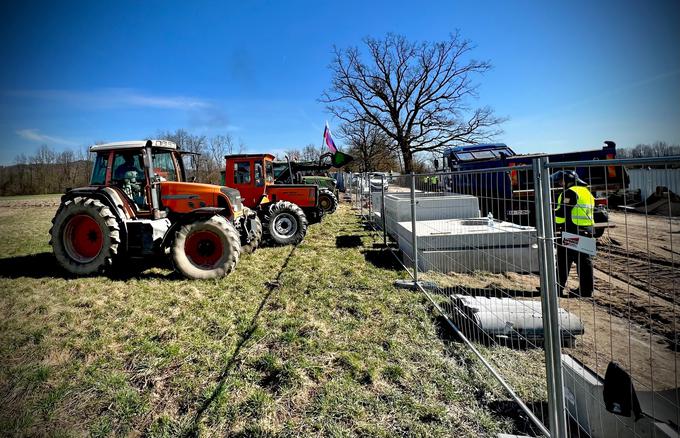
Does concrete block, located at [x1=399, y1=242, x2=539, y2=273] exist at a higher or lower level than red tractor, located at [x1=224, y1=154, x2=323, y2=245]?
lower

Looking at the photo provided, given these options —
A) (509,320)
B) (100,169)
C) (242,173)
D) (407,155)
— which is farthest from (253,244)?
(407,155)

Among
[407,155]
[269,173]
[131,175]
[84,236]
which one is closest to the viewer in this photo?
[84,236]

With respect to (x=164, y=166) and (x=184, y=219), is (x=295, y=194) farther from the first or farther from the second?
(x=184, y=219)

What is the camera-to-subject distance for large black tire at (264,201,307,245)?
8.08 metres

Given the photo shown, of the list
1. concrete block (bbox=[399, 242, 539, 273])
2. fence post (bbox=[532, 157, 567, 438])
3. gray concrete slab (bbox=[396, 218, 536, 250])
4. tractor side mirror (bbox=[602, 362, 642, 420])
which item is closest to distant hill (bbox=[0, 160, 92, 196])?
gray concrete slab (bbox=[396, 218, 536, 250])

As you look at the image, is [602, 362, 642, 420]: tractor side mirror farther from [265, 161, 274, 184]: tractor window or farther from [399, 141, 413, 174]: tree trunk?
[399, 141, 413, 174]: tree trunk

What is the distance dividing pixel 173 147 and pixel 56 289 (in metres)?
3.07

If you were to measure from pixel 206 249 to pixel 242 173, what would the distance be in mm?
3466

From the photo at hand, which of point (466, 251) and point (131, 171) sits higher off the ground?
point (131, 171)

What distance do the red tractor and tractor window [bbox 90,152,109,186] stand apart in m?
2.87

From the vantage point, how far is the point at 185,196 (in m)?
6.17

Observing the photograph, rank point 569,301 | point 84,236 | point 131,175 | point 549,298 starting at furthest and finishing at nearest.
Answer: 1. point 131,175
2. point 84,236
3. point 569,301
4. point 549,298

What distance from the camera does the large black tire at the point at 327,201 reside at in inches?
532

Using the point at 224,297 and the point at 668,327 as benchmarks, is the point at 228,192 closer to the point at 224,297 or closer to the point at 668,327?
the point at 224,297
